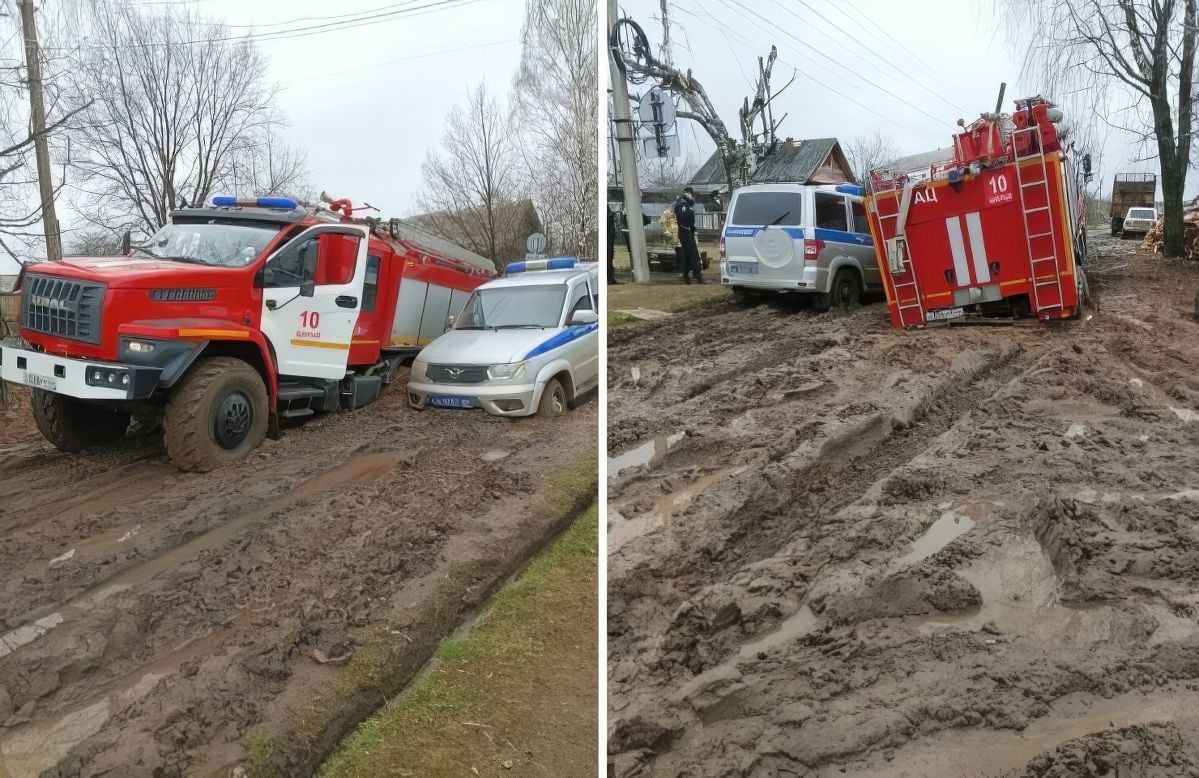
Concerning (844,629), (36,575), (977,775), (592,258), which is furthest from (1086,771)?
(36,575)

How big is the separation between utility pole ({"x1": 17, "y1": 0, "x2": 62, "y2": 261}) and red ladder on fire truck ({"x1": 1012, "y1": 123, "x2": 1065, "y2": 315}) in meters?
4.12

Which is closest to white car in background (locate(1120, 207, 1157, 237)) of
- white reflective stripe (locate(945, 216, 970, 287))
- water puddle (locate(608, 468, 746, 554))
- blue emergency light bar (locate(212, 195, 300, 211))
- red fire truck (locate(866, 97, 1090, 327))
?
red fire truck (locate(866, 97, 1090, 327))

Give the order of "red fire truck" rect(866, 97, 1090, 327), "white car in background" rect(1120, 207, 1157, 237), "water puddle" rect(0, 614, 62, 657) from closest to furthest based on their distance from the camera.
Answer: "water puddle" rect(0, 614, 62, 657)
"white car in background" rect(1120, 207, 1157, 237)
"red fire truck" rect(866, 97, 1090, 327)

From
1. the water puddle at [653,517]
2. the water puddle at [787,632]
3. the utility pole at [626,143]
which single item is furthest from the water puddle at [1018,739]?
the utility pole at [626,143]

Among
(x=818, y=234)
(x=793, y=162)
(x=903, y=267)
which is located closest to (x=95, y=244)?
(x=903, y=267)

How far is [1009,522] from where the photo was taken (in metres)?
2.21

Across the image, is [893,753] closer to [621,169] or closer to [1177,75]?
[621,169]

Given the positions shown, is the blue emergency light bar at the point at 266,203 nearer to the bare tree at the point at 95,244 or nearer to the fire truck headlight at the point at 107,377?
the bare tree at the point at 95,244

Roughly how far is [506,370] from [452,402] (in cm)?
17

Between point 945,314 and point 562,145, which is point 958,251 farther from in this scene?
point 562,145

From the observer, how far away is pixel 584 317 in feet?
6.52

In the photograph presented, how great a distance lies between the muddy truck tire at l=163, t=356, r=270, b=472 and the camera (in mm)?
1946

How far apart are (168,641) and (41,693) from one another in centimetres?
23

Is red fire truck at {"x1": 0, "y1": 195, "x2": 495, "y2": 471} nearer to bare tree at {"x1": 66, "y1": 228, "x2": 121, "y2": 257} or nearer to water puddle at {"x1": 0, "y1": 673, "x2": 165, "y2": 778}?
bare tree at {"x1": 66, "y1": 228, "x2": 121, "y2": 257}
